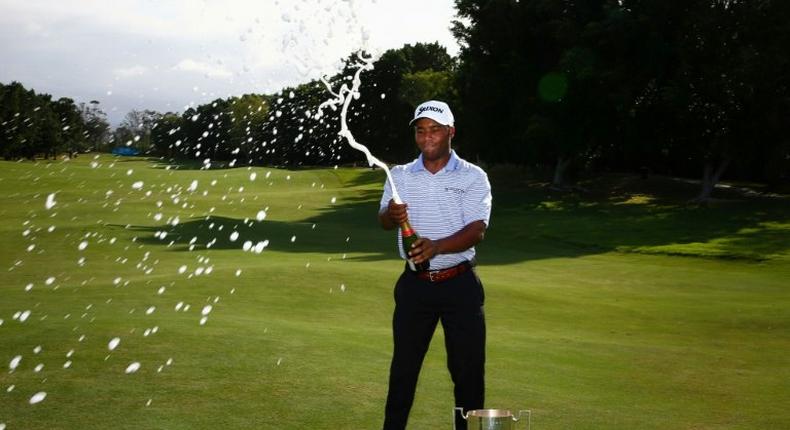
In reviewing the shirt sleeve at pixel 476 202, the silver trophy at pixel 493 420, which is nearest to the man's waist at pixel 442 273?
the shirt sleeve at pixel 476 202

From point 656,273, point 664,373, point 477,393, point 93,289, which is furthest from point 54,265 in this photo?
point 477,393

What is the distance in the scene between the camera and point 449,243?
6.26 metres

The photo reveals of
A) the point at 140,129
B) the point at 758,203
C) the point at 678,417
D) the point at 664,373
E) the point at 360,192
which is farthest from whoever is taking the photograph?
the point at 140,129

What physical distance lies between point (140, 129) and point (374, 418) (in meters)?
193

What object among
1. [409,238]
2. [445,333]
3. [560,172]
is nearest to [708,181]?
[560,172]

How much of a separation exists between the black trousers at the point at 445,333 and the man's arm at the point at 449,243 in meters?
0.28

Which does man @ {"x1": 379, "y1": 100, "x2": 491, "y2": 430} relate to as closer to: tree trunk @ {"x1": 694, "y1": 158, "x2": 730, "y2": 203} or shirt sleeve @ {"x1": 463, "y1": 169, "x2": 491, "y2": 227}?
shirt sleeve @ {"x1": 463, "y1": 169, "x2": 491, "y2": 227}

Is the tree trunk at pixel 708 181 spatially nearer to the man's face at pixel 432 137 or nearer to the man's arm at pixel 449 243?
the man's face at pixel 432 137

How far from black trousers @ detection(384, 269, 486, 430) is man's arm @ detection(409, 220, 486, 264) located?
0.92 ft

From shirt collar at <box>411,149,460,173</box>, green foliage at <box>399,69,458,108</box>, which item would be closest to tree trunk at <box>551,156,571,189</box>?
green foliage at <box>399,69,458,108</box>

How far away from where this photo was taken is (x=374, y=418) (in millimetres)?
8219

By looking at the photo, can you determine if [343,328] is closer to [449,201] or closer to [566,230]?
[449,201]

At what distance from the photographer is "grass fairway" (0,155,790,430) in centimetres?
878

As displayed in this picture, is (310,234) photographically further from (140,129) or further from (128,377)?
(140,129)
